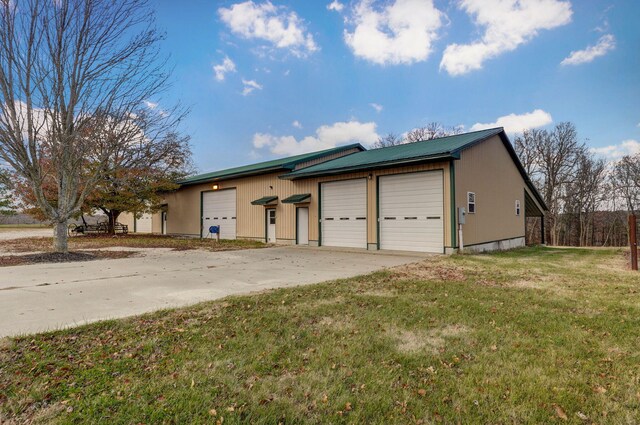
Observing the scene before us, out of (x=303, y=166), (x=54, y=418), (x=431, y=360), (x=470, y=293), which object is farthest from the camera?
(x=303, y=166)

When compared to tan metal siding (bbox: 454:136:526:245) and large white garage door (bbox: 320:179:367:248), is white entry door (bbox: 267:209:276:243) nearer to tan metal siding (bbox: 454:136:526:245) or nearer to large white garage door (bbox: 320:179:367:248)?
large white garage door (bbox: 320:179:367:248)

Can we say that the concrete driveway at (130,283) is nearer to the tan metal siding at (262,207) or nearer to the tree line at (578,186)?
the tan metal siding at (262,207)

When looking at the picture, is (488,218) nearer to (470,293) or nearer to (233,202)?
(470,293)

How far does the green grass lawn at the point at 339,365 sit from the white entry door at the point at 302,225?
35.6ft

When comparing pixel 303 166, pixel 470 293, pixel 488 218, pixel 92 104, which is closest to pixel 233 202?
pixel 303 166

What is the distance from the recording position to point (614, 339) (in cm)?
348

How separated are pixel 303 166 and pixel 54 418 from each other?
15.5m

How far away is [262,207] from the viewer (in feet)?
58.6

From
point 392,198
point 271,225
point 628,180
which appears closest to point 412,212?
point 392,198

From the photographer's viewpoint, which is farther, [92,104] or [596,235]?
[596,235]

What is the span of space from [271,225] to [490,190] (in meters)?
10.5

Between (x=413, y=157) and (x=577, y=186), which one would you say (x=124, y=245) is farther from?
(x=577, y=186)

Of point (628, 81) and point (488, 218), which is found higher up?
point (628, 81)

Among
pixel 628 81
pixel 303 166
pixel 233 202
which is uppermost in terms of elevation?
pixel 628 81
